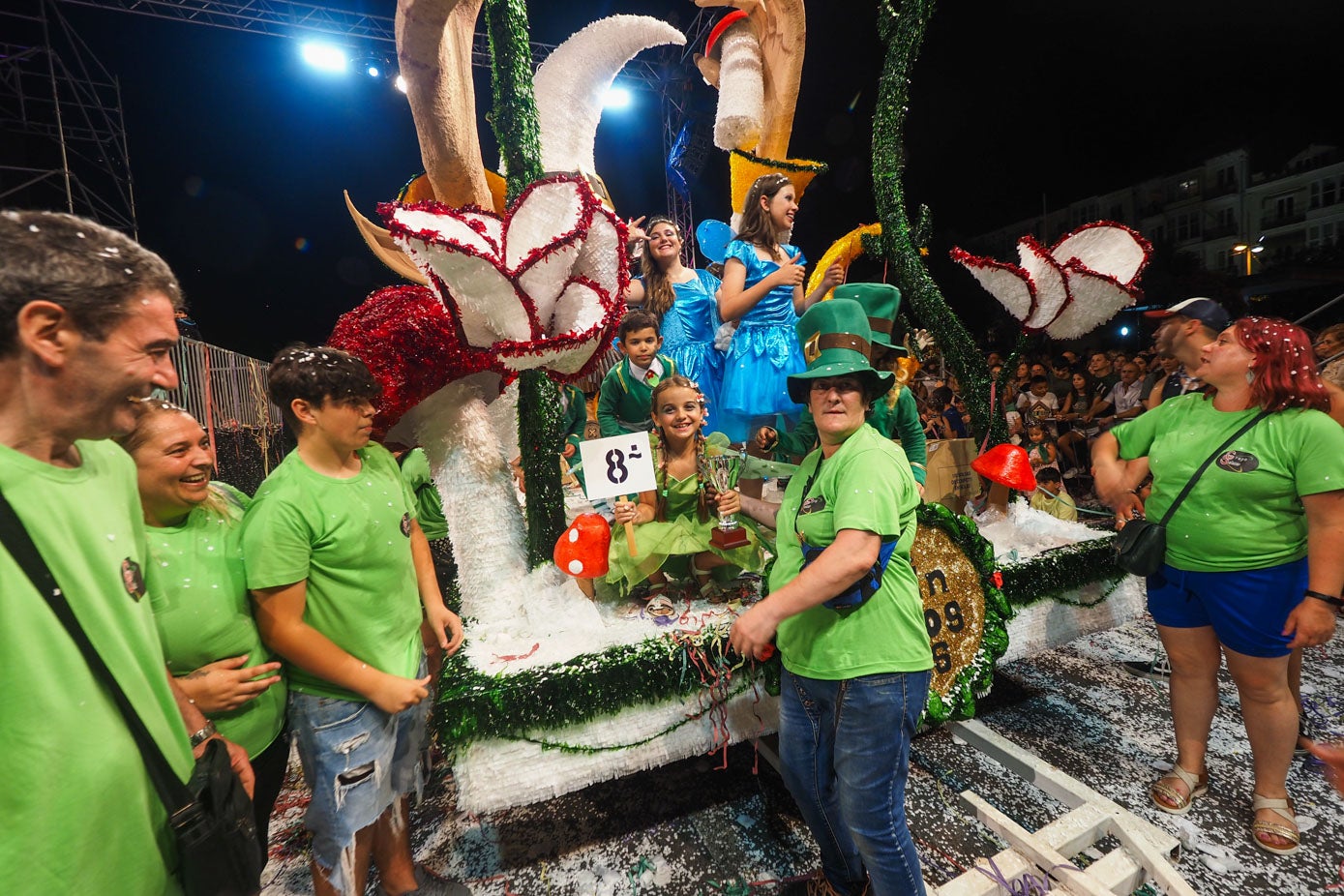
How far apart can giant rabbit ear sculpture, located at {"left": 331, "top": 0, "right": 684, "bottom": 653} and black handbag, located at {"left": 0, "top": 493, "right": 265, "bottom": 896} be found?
1.01 metres

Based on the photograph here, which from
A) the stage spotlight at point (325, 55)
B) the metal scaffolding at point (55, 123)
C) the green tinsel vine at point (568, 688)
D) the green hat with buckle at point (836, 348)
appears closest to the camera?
the green hat with buckle at point (836, 348)

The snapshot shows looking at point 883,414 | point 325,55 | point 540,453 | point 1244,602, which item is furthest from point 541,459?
point 325,55

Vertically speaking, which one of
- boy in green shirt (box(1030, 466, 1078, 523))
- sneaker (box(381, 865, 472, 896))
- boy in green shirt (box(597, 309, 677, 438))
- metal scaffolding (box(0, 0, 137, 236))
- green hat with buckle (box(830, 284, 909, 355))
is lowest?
sneaker (box(381, 865, 472, 896))

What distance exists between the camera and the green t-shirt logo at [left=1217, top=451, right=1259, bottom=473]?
1.84 m

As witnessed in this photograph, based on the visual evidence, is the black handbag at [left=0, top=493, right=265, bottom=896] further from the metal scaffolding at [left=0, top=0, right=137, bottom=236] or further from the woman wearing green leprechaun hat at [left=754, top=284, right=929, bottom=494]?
the metal scaffolding at [left=0, top=0, right=137, bottom=236]

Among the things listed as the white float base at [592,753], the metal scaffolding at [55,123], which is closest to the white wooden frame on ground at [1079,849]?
the white float base at [592,753]

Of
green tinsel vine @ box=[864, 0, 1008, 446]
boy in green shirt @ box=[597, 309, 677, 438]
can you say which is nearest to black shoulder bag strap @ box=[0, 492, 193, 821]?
boy in green shirt @ box=[597, 309, 677, 438]

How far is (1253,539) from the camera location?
188cm

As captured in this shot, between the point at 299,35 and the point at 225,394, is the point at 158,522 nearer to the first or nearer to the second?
the point at 225,394

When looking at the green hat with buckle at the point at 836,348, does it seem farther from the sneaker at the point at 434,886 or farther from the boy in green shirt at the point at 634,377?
the sneaker at the point at 434,886

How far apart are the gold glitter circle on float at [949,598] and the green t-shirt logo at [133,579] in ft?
7.41

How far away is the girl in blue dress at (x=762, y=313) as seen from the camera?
278 centimetres

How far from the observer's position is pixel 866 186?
1145 centimetres

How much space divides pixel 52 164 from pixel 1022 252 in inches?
415
